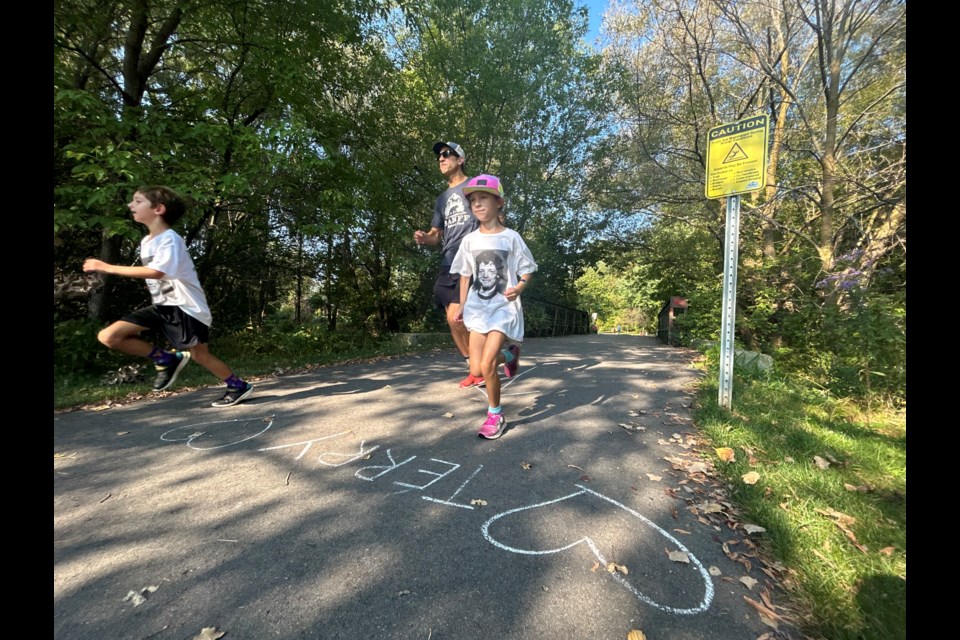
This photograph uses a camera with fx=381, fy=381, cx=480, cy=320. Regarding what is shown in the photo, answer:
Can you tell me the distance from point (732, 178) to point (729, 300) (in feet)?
3.81

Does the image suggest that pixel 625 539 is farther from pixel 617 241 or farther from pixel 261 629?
pixel 617 241

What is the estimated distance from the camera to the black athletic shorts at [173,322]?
135 inches

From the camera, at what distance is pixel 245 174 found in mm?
5391

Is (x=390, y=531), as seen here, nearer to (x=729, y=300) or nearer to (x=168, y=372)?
(x=168, y=372)

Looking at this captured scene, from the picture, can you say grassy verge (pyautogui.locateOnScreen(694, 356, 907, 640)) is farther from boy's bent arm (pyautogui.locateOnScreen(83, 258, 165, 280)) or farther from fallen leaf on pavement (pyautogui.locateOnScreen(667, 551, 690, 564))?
boy's bent arm (pyautogui.locateOnScreen(83, 258, 165, 280))

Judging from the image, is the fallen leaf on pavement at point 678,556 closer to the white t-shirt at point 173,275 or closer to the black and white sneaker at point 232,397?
the black and white sneaker at point 232,397

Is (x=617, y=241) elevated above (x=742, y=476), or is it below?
above

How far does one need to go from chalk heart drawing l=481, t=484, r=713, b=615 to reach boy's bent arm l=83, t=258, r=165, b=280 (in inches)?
126

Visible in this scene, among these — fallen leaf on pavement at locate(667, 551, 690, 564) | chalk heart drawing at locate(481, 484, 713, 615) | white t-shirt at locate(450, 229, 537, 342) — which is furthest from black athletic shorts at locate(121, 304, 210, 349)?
fallen leaf on pavement at locate(667, 551, 690, 564)

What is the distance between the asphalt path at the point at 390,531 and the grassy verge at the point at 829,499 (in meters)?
0.17

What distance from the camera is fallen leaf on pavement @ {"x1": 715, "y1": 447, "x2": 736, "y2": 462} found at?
262 centimetres
